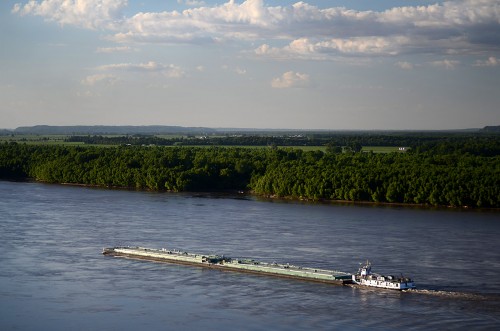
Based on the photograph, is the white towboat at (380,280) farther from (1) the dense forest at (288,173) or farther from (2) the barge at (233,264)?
(1) the dense forest at (288,173)

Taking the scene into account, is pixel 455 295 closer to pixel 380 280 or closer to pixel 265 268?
pixel 380 280

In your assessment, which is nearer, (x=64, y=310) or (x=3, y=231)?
(x=64, y=310)

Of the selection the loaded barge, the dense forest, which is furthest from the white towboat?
the dense forest

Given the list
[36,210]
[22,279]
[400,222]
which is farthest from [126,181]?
[22,279]

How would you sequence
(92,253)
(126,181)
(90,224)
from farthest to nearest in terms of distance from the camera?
(126,181)
(90,224)
(92,253)

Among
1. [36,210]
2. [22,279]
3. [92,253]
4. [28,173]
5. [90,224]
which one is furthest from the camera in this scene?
[28,173]

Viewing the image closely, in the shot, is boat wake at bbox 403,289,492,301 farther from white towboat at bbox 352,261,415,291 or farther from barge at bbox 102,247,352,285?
barge at bbox 102,247,352,285

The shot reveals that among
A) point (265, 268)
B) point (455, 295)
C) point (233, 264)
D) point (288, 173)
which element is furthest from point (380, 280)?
point (288, 173)

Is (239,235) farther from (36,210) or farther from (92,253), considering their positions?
(36,210)
